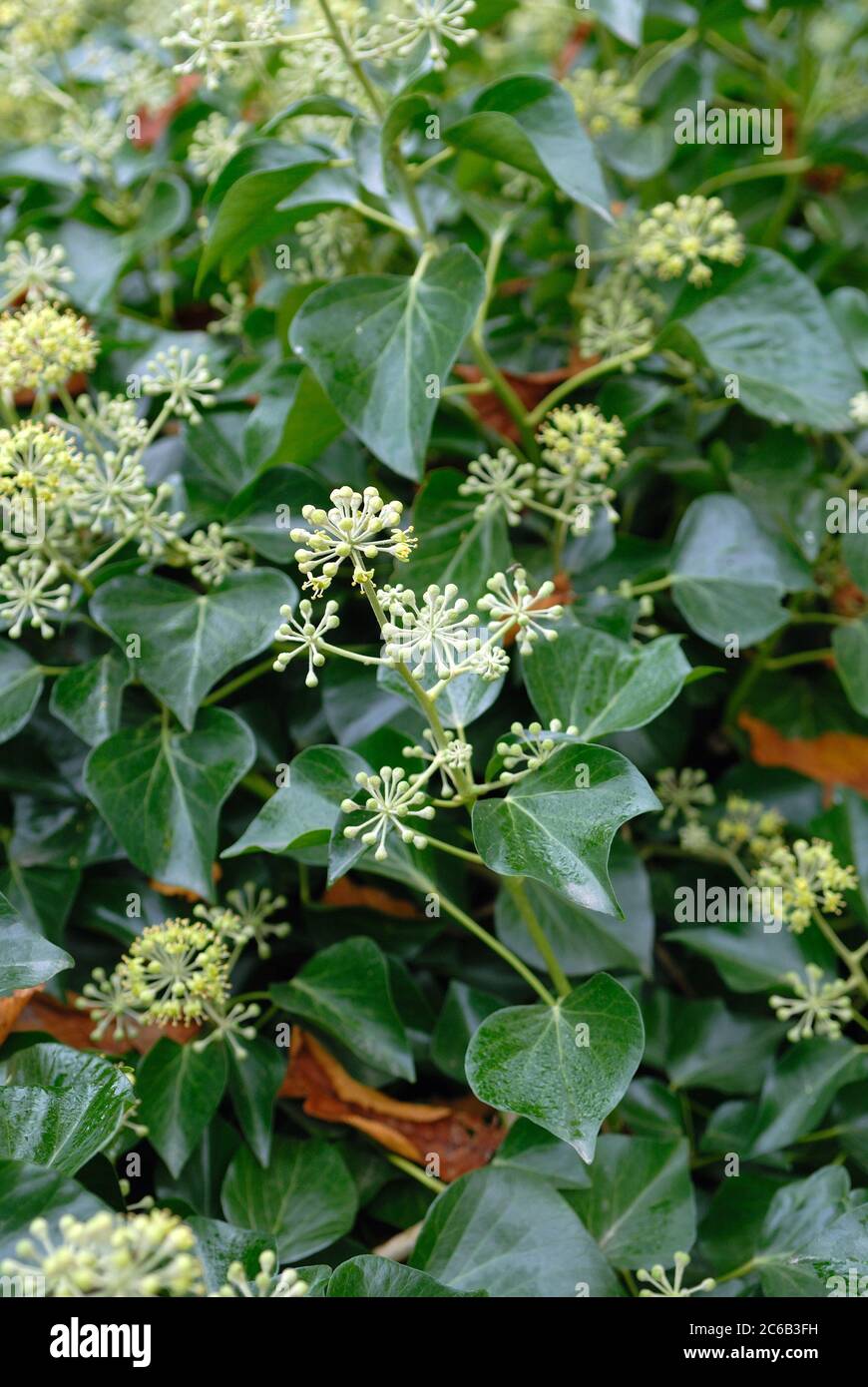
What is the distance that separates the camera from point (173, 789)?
1169 mm

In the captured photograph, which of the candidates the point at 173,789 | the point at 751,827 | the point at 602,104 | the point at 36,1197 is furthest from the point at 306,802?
the point at 602,104

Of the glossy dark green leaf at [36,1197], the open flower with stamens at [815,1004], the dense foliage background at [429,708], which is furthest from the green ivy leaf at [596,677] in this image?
the glossy dark green leaf at [36,1197]

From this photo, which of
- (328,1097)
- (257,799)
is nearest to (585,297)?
(257,799)

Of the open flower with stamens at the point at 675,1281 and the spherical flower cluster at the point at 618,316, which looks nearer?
the open flower with stamens at the point at 675,1281

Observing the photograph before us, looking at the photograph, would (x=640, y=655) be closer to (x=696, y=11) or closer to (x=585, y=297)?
(x=585, y=297)

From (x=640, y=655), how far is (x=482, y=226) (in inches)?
24.8

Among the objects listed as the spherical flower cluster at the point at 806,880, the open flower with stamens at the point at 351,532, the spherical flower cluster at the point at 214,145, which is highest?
the spherical flower cluster at the point at 214,145

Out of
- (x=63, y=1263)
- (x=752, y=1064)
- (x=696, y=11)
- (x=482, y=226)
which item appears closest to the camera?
(x=63, y=1263)

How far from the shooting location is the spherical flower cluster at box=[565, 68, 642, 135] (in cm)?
159

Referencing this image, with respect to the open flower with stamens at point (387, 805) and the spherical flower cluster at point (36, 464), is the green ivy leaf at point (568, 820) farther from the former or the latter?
the spherical flower cluster at point (36, 464)

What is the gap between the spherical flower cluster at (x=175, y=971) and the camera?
107 centimetres

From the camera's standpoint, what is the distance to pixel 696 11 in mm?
1705

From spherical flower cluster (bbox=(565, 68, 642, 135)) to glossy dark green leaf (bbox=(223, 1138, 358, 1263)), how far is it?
132 centimetres
